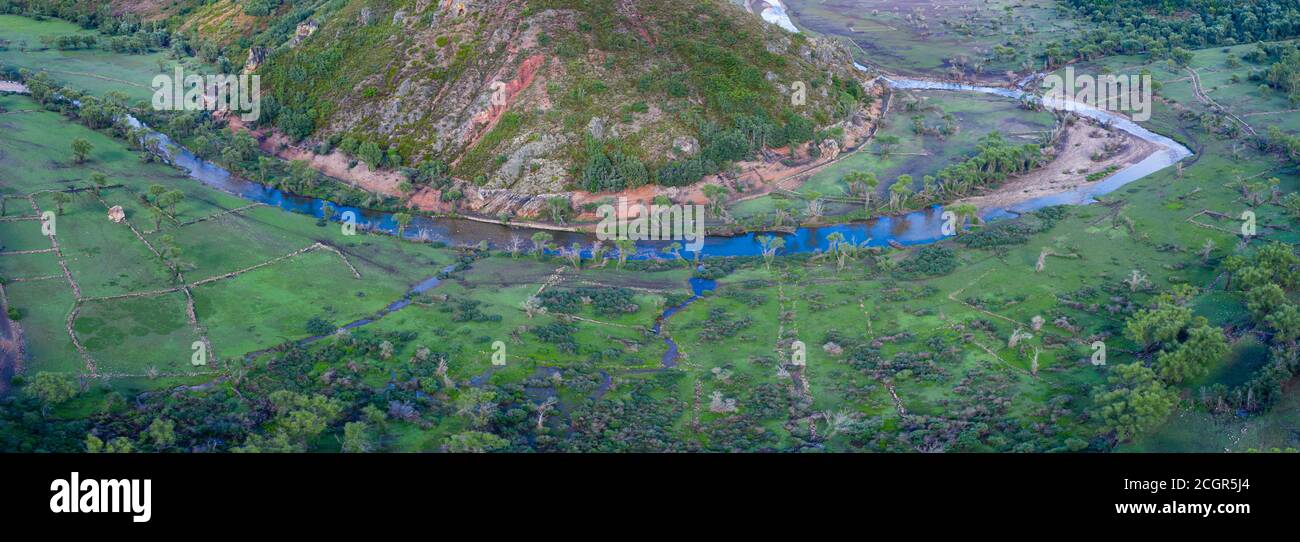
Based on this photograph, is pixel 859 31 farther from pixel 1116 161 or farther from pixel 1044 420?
pixel 1044 420

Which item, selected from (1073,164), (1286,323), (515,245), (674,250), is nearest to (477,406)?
(515,245)

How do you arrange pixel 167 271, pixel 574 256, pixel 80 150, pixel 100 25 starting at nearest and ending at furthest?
pixel 167 271
pixel 574 256
pixel 80 150
pixel 100 25

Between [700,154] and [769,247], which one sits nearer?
[769,247]

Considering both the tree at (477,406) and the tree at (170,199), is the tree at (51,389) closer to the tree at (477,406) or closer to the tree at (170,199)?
the tree at (477,406)

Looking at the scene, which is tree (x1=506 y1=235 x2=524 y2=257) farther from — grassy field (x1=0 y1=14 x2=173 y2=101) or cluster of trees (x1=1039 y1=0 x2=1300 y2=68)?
cluster of trees (x1=1039 y1=0 x2=1300 y2=68)

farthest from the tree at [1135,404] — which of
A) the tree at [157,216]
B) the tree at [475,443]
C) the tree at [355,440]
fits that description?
the tree at [157,216]

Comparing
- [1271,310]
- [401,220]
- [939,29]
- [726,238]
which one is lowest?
[726,238]

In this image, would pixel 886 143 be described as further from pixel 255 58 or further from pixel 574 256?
pixel 255 58
